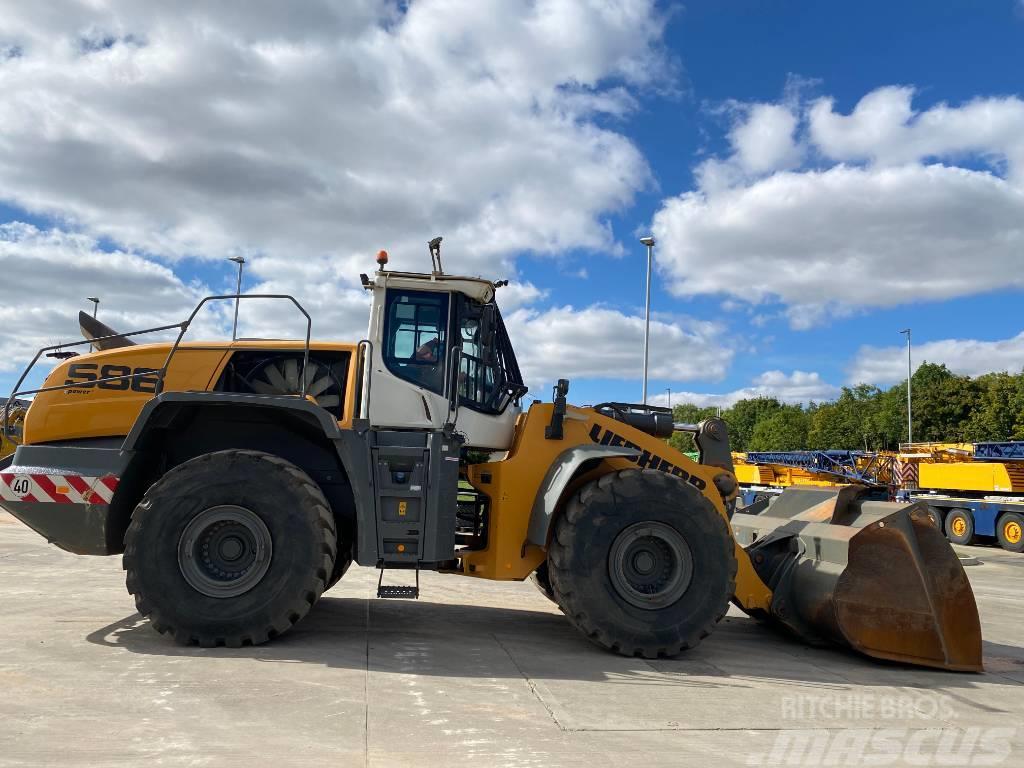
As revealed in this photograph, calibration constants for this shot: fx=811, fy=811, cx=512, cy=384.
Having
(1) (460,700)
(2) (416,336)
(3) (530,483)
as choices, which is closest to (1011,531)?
(3) (530,483)

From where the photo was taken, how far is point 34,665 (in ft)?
17.5

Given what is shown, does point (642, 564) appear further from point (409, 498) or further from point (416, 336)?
point (416, 336)

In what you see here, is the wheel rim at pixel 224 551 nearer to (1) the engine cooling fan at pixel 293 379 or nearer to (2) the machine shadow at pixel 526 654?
(2) the machine shadow at pixel 526 654

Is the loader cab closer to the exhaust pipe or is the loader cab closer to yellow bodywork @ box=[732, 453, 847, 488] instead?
the exhaust pipe

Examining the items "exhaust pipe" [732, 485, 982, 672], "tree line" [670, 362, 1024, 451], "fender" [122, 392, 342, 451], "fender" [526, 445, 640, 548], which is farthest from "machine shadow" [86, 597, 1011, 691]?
"tree line" [670, 362, 1024, 451]

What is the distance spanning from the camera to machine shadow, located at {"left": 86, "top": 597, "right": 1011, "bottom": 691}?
18.7 feet

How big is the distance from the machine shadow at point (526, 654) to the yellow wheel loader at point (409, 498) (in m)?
0.20

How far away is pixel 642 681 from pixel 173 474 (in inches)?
147

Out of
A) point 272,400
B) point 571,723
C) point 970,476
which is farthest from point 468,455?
point 970,476

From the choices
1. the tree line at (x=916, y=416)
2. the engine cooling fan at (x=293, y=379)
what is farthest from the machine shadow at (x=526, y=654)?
the tree line at (x=916, y=416)

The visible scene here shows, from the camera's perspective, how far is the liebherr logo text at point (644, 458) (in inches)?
268

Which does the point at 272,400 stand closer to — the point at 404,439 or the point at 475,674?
the point at 404,439

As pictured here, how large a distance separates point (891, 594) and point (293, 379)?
515 centimetres

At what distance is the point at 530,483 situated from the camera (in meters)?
6.54
